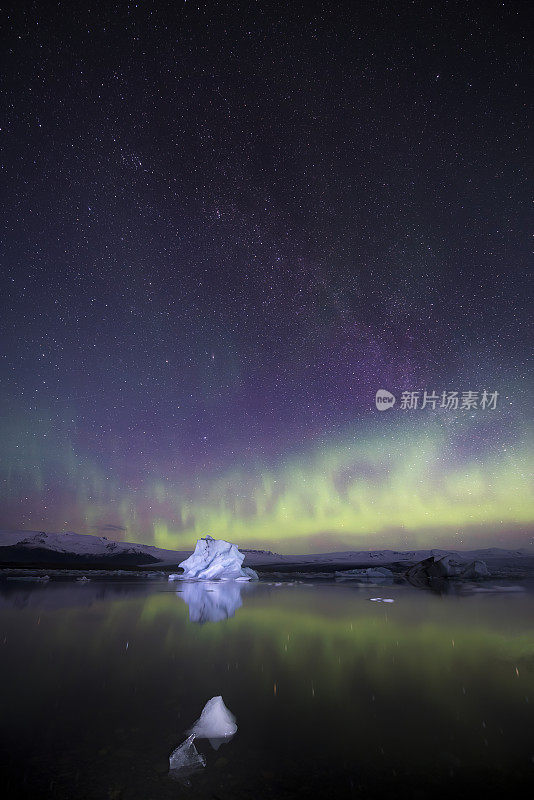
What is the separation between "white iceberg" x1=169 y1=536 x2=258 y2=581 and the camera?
135 ft

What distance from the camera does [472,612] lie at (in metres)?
14.0

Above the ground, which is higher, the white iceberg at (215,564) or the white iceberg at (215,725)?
the white iceberg at (215,564)

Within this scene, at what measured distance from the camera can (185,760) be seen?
3.72 meters

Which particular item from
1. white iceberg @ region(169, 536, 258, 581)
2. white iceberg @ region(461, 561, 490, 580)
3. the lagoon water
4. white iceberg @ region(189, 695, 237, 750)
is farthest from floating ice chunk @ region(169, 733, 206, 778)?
white iceberg @ region(169, 536, 258, 581)

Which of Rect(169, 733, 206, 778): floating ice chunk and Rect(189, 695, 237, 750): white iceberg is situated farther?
Rect(189, 695, 237, 750): white iceberg

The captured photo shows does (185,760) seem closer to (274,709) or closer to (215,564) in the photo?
(274,709)

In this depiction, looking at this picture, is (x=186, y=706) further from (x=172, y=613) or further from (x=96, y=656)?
(x=172, y=613)

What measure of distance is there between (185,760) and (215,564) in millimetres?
39808

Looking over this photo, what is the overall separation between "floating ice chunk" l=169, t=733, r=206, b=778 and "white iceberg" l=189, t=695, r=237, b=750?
1.34 feet

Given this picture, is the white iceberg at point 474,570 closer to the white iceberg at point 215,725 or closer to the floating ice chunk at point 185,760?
the white iceberg at point 215,725

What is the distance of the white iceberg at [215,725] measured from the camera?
4348mm

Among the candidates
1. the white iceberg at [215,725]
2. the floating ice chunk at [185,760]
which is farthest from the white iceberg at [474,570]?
the floating ice chunk at [185,760]

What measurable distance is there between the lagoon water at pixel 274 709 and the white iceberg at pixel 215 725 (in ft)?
0.41

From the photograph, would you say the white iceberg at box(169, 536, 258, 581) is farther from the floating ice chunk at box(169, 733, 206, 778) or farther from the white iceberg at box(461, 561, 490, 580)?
the floating ice chunk at box(169, 733, 206, 778)
